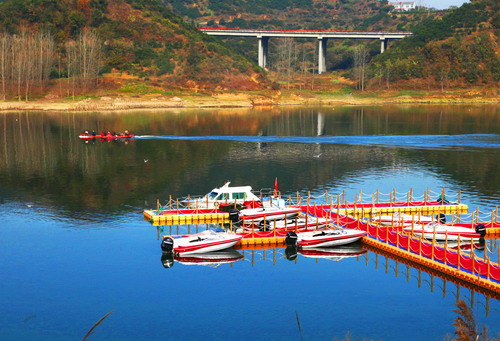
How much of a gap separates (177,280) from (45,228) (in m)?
18.7

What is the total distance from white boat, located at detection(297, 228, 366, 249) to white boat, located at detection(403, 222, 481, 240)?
4531mm

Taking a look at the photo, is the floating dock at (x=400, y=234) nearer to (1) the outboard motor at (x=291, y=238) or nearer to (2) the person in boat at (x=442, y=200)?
(2) the person in boat at (x=442, y=200)

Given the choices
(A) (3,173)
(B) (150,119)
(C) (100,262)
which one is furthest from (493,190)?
(B) (150,119)

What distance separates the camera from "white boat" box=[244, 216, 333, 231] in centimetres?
5563

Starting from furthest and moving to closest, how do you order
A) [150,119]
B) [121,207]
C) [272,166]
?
[150,119]
[272,166]
[121,207]

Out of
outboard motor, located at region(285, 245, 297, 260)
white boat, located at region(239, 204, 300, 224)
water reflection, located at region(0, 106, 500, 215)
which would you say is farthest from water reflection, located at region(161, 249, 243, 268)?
water reflection, located at region(0, 106, 500, 215)

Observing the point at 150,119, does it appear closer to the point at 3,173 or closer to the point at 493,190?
the point at 3,173

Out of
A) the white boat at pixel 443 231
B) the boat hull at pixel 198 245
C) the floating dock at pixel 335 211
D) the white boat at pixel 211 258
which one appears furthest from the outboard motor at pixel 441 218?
the boat hull at pixel 198 245

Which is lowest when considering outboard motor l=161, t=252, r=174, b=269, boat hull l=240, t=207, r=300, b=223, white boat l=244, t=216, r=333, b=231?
outboard motor l=161, t=252, r=174, b=269

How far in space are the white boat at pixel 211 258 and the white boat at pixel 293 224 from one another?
13.4ft

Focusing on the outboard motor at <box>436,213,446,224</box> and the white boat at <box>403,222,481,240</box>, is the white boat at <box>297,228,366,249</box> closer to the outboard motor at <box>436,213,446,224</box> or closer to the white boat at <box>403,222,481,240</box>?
the white boat at <box>403,222,481,240</box>

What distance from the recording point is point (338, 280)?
46125 mm

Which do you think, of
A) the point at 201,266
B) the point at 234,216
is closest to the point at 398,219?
the point at 234,216

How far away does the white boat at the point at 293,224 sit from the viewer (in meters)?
55.6
